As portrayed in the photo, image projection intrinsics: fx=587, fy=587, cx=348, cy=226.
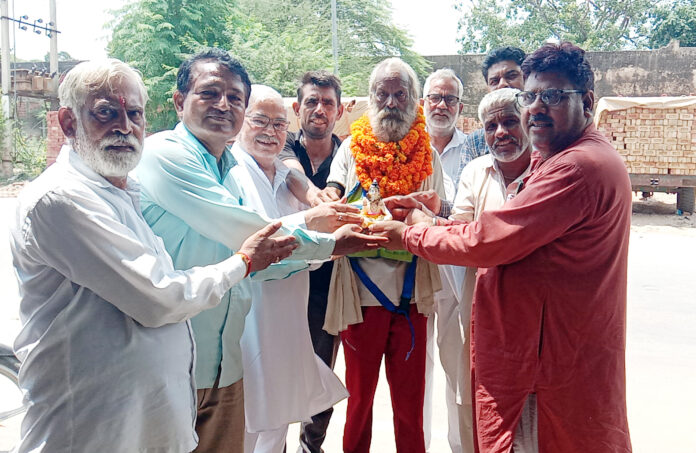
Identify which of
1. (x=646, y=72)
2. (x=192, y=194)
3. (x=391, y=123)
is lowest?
(x=192, y=194)

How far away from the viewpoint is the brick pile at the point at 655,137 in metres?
14.6

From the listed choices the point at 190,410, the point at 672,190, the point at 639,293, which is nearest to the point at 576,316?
the point at 190,410

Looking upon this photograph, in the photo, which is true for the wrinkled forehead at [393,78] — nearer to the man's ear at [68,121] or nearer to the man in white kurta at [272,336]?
the man in white kurta at [272,336]

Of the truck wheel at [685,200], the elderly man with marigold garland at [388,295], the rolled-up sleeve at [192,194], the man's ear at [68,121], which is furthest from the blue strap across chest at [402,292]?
the truck wheel at [685,200]

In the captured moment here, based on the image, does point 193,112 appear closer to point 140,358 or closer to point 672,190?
point 140,358

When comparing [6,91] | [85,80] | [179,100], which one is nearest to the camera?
[85,80]

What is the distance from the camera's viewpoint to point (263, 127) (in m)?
3.64

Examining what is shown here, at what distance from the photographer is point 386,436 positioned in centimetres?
432

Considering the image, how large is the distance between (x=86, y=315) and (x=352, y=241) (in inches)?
65.1

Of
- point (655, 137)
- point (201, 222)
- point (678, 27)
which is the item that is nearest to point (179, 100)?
point (201, 222)

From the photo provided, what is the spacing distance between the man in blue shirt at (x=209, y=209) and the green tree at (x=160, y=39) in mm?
17822

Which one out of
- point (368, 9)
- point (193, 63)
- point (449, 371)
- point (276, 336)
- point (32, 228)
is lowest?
point (449, 371)

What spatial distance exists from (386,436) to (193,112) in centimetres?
273

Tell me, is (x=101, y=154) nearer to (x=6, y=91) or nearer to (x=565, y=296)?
(x=565, y=296)
